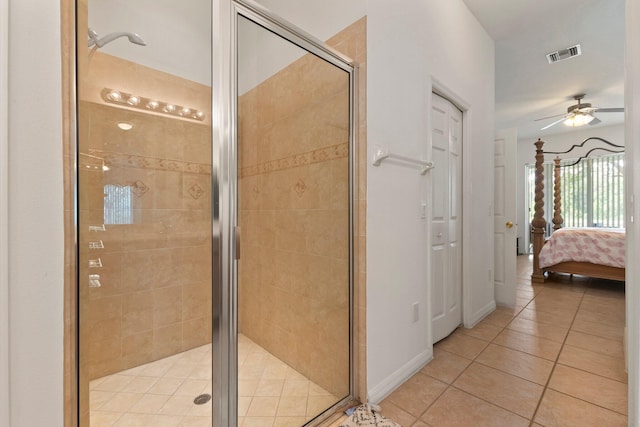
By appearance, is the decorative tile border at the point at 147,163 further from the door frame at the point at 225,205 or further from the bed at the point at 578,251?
the bed at the point at 578,251

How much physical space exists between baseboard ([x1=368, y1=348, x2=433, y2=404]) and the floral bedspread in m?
3.21

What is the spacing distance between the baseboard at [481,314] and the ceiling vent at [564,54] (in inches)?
118

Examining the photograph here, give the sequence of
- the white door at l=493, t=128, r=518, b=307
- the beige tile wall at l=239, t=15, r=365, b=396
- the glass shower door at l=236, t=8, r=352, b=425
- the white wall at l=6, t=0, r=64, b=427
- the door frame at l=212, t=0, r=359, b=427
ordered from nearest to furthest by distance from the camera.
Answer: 1. the white wall at l=6, t=0, r=64, b=427
2. the door frame at l=212, t=0, r=359, b=427
3. the glass shower door at l=236, t=8, r=352, b=425
4. the beige tile wall at l=239, t=15, r=365, b=396
5. the white door at l=493, t=128, r=518, b=307

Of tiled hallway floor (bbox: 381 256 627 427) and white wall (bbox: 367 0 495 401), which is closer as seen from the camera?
tiled hallway floor (bbox: 381 256 627 427)

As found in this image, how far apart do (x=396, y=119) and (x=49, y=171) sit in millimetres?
1644

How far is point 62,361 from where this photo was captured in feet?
2.68

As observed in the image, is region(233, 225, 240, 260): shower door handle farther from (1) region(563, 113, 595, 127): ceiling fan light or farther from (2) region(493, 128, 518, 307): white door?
(1) region(563, 113, 595, 127): ceiling fan light

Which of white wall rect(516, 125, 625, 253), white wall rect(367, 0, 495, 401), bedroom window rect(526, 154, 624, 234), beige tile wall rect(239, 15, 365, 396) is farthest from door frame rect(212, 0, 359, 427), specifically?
bedroom window rect(526, 154, 624, 234)

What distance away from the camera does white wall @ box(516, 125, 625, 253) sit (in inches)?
226

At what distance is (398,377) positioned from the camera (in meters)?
1.70

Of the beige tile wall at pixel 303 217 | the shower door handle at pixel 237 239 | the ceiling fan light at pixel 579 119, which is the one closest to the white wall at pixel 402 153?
the beige tile wall at pixel 303 217

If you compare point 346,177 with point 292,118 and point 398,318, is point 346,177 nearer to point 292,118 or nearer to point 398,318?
point 292,118

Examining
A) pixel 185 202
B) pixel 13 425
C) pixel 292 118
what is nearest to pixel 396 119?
pixel 292 118

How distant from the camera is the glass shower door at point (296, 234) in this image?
149cm
